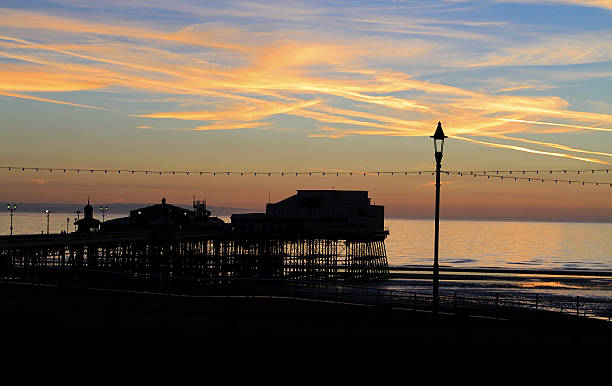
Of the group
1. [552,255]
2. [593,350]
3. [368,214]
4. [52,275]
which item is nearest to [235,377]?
[593,350]

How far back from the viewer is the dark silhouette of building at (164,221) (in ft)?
317

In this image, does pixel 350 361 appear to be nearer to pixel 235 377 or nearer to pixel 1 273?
pixel 235 377

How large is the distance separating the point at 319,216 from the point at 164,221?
27.2 m

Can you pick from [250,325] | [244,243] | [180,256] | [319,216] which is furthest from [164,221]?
[250,325]

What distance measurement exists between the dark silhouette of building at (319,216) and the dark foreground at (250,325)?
73.1 m

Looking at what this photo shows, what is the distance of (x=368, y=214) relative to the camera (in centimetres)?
11881

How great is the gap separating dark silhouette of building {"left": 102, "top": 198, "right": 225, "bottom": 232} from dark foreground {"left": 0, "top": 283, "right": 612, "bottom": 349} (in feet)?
198

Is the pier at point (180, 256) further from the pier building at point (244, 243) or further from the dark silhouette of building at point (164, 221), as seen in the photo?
the dark silhouette of building at point (164, 221)

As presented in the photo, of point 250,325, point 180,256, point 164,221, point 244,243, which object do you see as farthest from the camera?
point 244,243

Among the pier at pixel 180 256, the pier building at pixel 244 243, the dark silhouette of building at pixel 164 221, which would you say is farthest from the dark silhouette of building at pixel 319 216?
the dark silhouette of building at pixel 164 221

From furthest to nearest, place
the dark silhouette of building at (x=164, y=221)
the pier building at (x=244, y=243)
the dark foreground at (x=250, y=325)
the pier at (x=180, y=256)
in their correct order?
1. the dark silhouette of building at (x=164, y=221)
2. the pier building at (x=244, y=243)
3. the pier at (x=180, y=256)
4. the dark foreground at (x=250, y=325)

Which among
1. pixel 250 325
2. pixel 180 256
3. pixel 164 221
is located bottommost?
pixel 180 256

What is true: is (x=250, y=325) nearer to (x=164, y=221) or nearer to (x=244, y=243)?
(x=164, y=221)

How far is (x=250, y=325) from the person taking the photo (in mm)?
23188
